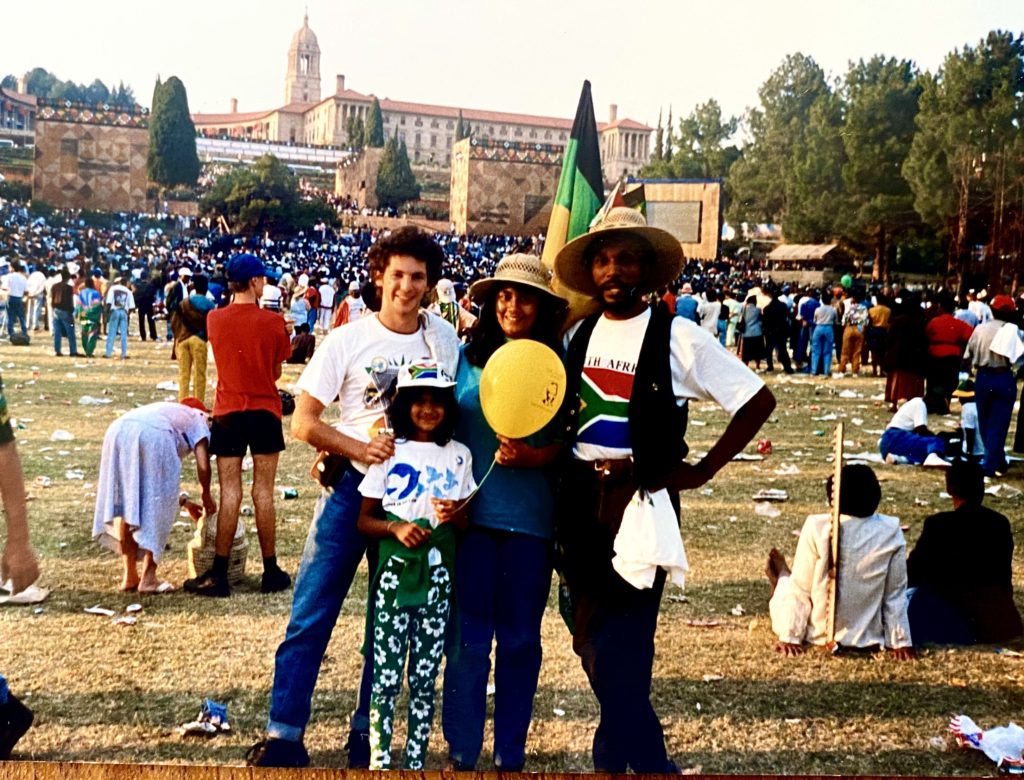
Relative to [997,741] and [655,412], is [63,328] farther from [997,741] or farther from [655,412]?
[997,741]

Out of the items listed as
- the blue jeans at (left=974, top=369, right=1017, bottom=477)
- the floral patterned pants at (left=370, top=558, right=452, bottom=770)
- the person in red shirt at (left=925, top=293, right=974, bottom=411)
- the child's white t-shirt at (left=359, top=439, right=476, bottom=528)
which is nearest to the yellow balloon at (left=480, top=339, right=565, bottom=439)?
the child's white t-shirt at (left=359, top=439, right=476, bottom=528)

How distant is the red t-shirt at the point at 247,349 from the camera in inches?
131

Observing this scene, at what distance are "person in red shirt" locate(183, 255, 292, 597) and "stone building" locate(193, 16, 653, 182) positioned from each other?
0.56m

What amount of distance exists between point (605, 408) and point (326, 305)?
3.93ft

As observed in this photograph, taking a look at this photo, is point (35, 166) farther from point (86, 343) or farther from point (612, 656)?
point (612, 656)

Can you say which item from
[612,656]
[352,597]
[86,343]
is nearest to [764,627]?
[612,656]

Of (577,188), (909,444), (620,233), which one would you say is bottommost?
(909,444)

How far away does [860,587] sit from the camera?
3.43 metres

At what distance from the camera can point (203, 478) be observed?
3.88 metres

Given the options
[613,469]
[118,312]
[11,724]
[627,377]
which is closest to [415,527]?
[613,469]

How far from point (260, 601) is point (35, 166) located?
5.38 feet

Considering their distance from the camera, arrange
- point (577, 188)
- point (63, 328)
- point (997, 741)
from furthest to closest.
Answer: point (63, 328) → point (577, 188) → point (997, 741)

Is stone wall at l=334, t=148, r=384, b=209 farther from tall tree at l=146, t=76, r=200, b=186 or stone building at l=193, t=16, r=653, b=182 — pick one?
tall tree at l=146, t=76, r=200, b=186

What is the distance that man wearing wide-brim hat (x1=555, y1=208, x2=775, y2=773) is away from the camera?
261 cm
